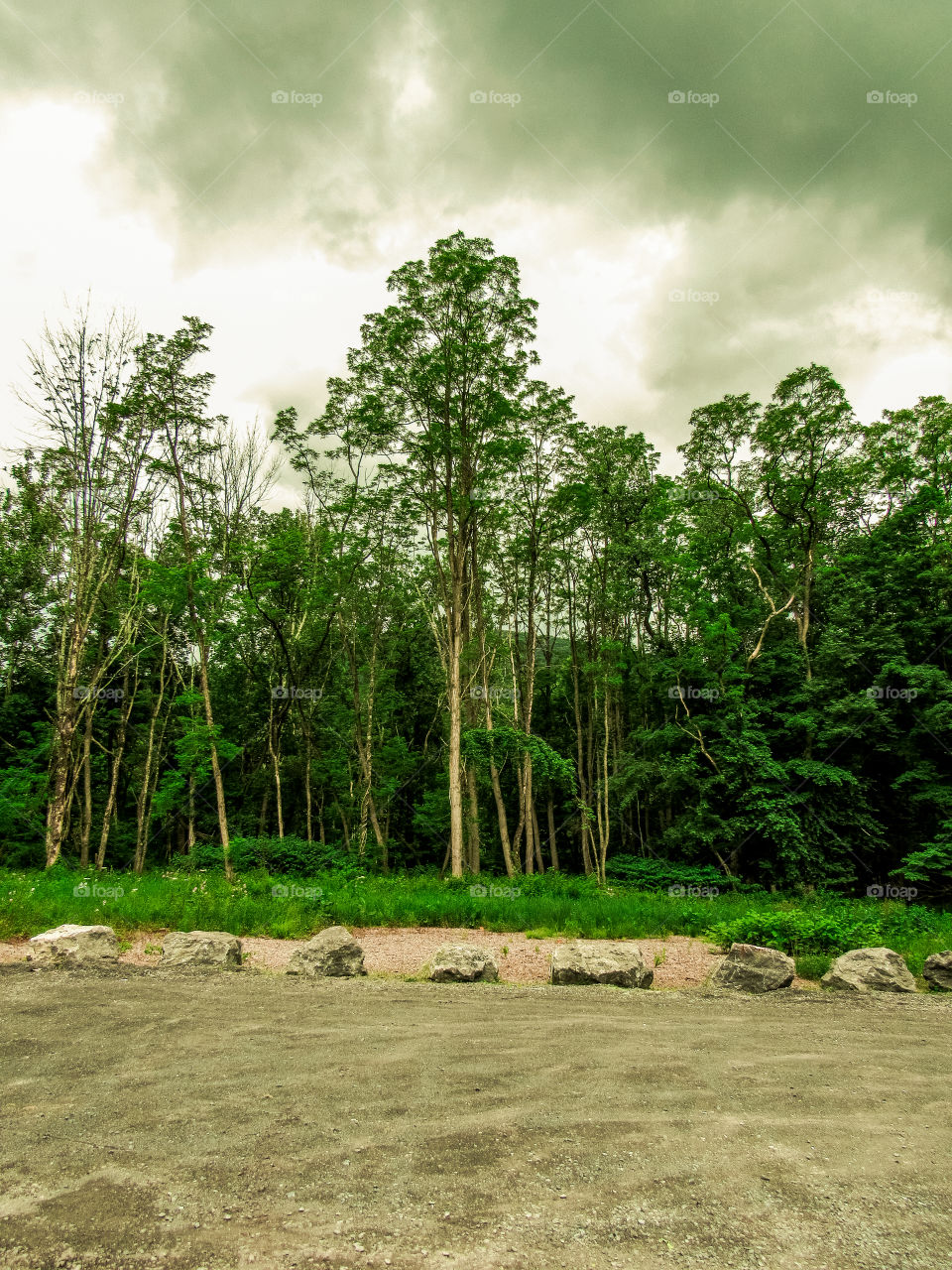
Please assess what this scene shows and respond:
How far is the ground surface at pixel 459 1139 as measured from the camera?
2.66m

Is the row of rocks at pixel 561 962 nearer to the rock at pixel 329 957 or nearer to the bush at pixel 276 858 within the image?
the rock at pixel 329 957

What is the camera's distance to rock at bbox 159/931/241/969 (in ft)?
24.1
